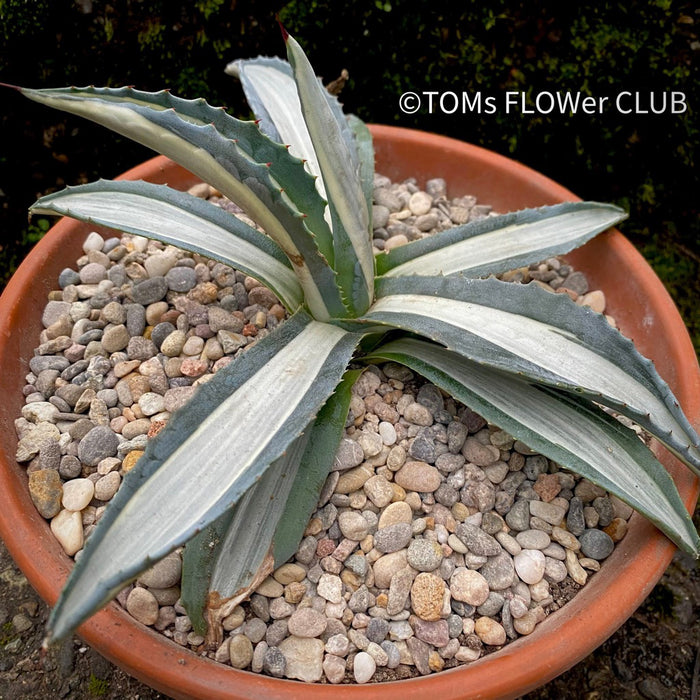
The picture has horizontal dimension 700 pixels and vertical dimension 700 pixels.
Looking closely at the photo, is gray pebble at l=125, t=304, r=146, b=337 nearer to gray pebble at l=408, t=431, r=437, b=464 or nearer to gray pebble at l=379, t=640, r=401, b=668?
gray pebble at l=408, t=431, r=437, b=464

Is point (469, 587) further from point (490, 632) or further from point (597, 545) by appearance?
point (597, 545)

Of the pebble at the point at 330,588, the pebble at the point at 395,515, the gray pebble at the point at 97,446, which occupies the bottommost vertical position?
the pebble at the point at 330,588

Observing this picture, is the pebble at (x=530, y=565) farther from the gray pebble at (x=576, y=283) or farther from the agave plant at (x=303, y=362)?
the gray pebble at (x=576, y=283)

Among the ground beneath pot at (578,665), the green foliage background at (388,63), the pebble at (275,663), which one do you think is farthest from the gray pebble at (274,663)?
the green foliage background at (388,63)

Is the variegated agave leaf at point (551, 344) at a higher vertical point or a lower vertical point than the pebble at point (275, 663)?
higher

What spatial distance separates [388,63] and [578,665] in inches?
51.2

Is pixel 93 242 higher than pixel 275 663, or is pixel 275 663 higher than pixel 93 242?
pixel 93 242

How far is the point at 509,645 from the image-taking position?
89 centimetres

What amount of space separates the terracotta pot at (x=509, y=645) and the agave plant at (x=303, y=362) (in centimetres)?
8

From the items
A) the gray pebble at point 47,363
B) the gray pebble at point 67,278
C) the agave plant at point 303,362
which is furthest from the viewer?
the gray pebble at point 67,278

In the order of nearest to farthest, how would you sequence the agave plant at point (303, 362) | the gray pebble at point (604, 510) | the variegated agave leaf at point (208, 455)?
the variegated agave leaf at point (208, 455), the agave plant at point (303, 362), the gray pebble at point (604, 510)

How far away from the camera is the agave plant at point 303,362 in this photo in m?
0.80

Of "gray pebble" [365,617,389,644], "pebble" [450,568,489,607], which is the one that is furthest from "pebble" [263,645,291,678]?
"pebble" [450,568,489,607]

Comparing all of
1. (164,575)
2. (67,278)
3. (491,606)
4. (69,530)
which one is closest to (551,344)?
(491,606)
